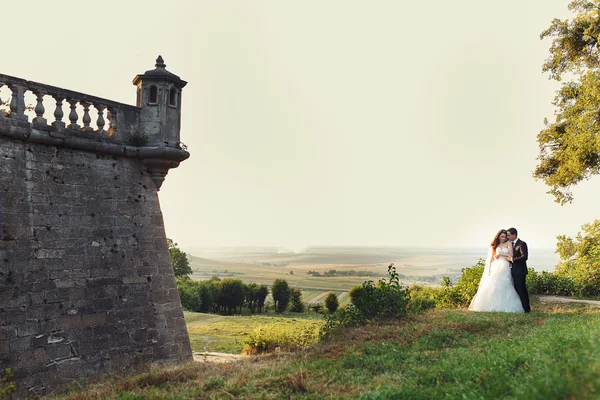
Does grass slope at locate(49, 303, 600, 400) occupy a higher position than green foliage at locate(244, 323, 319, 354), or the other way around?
grass slope at locate(49, 303, 600, 400)

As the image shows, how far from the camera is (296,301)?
47438mm

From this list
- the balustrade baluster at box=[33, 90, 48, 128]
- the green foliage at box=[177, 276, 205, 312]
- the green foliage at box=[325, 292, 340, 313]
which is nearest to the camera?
the balustrade baluster at box=[33, 90, 48, 128]

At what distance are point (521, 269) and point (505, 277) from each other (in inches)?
19.5

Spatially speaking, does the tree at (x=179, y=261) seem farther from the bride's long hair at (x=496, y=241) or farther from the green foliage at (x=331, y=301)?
the bride's long hair at (x=496, y=241)

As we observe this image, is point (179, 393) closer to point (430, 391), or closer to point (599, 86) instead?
point (430, 391)

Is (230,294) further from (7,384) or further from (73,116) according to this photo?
(7,384)

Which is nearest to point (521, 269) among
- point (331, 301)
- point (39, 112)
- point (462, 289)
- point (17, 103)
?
point (462, 289)

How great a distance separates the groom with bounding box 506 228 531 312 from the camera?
10.3 m

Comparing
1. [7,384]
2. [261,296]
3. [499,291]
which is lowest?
[261,296]

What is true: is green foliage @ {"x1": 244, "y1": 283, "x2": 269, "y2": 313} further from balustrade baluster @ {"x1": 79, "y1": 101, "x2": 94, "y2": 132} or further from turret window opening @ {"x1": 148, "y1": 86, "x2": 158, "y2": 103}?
balustrade baluster @ {"x1": 79, "y1": 101, "x2": 94, "y2": 132}

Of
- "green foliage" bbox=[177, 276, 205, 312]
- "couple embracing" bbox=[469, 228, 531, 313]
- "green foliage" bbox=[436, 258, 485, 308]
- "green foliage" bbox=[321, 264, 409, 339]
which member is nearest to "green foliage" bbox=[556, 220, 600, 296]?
"green foliage" bbox=[436, 258, 485, 308]

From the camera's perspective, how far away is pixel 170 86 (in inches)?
411

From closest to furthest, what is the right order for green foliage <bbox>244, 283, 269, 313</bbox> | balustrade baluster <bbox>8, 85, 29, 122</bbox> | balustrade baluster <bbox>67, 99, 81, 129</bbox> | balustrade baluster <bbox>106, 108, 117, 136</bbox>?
1. balustrade baluster <bbox>8, 85, 29, 122</bbox>
2. balustrade baluster <bbox>67, 99, 81, 129</bbox>
3. balustrade baluster <bbox>106, 108, 117, 136</bbox>
4. green foliage <bbox>244, 283, 269, 313</bbox>

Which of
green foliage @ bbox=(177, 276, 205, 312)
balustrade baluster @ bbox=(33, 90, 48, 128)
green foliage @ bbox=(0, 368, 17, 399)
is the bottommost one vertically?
green foliage @ bbox=(177, 276, 205, 312)
